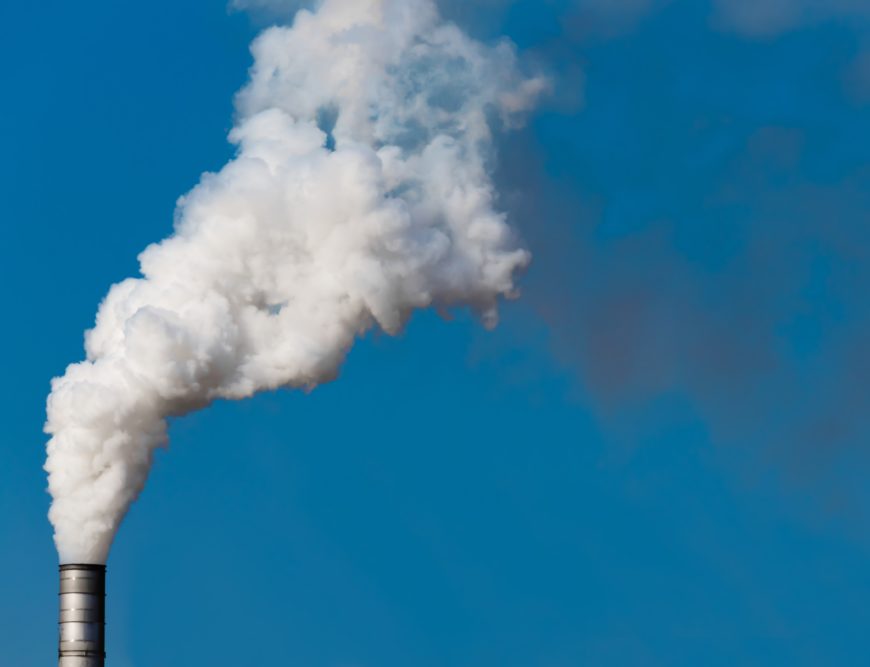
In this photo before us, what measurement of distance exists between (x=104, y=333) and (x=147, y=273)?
216 cm

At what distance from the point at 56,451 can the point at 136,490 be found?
96.7 inches

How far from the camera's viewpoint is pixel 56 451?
5312 cm

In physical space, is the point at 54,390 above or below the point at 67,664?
above

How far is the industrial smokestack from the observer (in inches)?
1999

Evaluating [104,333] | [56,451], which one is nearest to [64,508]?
[56,451]

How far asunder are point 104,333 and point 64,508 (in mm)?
4924

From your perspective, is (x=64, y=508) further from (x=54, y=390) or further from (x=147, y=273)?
(x=147, y=273)

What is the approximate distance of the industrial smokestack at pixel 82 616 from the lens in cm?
5078

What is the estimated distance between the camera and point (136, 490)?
53.7 metres

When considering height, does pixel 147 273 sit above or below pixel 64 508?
above

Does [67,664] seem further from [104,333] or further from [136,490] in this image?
[104,333]

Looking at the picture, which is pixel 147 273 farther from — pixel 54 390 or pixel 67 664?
pixel 67 664

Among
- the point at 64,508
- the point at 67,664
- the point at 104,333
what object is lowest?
the point at 67,664

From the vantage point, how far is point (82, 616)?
51031 millimetres
